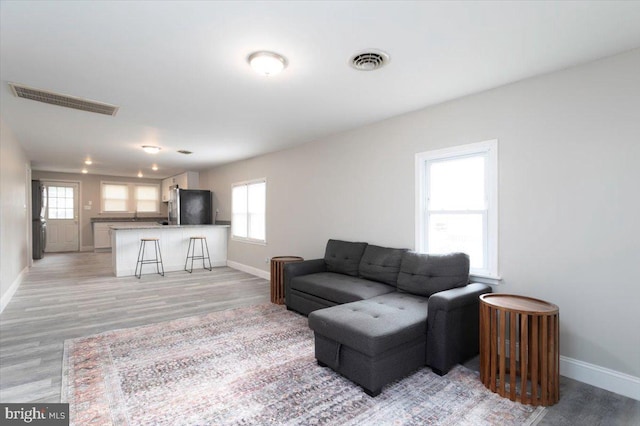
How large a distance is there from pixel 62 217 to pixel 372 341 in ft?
38.1

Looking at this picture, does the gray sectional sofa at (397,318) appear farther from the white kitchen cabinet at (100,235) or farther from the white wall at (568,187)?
the white kitchen cabinet at (100,235)

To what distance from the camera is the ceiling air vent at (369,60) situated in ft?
7.66

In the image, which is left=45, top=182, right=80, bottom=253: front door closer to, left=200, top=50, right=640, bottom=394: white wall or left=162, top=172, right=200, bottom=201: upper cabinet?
left=162, top=172, right=200, bottom=201: upper cabinet

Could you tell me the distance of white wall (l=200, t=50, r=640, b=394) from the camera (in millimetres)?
2229

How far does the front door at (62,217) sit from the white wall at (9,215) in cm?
491

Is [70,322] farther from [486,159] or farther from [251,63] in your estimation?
[486,159]

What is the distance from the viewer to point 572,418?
6.39ft

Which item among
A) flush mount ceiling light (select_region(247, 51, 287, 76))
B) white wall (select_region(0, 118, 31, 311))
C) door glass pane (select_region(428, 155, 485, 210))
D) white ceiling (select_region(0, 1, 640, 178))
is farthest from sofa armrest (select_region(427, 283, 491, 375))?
white wall (select_region(0, 118, 31, 311))

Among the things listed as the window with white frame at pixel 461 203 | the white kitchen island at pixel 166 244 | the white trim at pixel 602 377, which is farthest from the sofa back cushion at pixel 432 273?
the white kitchen island at pixel 166 244

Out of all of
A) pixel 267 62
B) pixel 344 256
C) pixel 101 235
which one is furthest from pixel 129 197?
pixel 267 62

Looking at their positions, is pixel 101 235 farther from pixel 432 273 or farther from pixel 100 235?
pixel 432 273

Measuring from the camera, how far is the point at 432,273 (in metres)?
2.97

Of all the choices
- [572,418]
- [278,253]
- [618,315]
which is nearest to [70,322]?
[278,253]

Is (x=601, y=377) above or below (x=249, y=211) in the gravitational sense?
below
